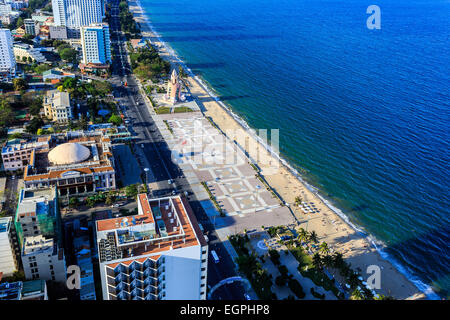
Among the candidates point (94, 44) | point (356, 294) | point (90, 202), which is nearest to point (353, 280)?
point (356, 294)

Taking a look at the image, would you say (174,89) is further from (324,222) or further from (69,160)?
(324,222)

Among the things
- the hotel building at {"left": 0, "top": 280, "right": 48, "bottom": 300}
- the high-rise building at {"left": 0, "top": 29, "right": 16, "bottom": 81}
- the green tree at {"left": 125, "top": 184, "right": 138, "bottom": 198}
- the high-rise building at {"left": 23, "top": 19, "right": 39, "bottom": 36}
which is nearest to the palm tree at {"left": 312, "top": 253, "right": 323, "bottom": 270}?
the green tree at {"left": 125, "top": 184, "right": 138, "bottom": 198}

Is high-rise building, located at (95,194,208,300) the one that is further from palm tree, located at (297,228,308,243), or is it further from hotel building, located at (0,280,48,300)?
palm tree, located at (297,228,308,243)

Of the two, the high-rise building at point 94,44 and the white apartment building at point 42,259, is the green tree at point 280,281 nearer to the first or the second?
the white apartment building at point 42,259

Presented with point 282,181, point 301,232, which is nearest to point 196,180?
point 282,181

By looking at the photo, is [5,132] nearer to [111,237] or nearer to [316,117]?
[111,237]

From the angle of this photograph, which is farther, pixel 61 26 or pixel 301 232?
pixel 61 26
